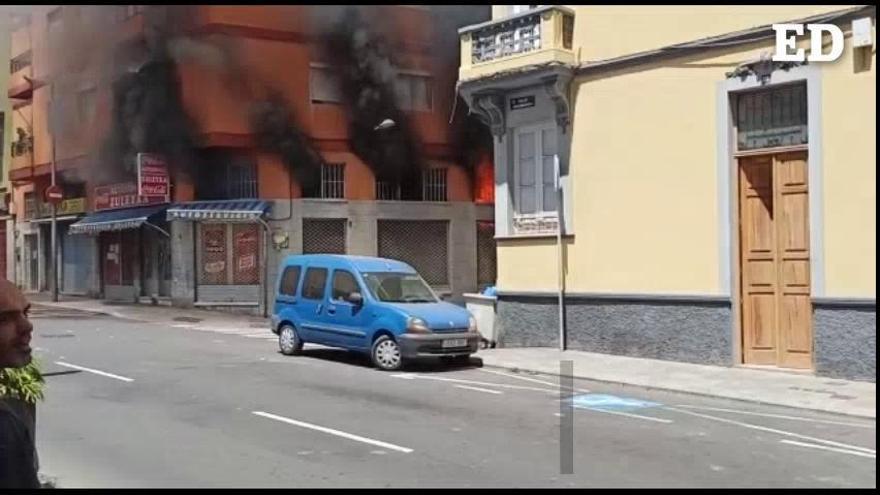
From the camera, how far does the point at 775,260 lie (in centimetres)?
1265

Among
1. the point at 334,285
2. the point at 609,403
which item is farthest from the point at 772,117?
the point at 334,285

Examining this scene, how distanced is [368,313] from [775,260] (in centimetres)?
560

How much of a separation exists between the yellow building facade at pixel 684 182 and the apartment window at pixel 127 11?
9052mm

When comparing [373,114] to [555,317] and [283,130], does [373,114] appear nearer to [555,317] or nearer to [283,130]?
[283,130]

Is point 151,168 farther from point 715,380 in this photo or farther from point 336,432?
point 715,380

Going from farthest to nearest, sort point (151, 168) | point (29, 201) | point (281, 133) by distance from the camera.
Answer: point (29, 201), point (151, 168), point (281, 133)

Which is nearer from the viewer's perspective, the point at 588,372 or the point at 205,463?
the point at 205,463

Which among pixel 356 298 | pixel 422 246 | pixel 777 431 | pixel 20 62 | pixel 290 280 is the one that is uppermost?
pixel 20 62

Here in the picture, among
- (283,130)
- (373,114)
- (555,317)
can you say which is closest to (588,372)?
(555,317)

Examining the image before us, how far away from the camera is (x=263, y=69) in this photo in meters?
2.96

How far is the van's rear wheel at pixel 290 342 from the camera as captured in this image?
14.8 m

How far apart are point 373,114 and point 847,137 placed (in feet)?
28.6

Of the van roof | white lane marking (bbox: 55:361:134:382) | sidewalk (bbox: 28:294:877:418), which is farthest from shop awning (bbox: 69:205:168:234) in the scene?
sidewalk (bbox: 28:294:877:418)

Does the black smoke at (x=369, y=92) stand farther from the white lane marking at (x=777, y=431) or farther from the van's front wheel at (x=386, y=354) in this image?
the van's front wheel at (x=386, y=354)
